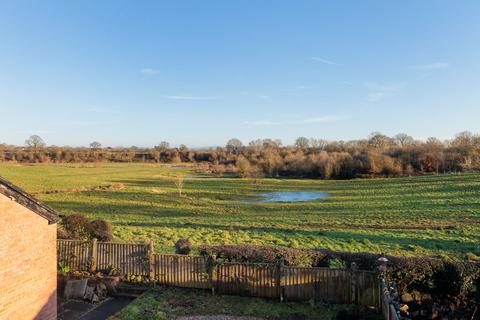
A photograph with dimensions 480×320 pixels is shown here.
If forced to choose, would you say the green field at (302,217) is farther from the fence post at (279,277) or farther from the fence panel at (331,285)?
the fence post at (279,277)

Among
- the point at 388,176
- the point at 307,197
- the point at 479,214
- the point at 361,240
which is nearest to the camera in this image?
the point at 361,240

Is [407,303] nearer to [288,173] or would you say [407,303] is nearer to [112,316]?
[112,316]

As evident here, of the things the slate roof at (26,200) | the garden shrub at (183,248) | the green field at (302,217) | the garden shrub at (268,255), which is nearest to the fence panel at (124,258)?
the garden shrub at (183,248)

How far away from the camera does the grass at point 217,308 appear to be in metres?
11.3

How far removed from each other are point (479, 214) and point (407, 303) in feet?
80.1

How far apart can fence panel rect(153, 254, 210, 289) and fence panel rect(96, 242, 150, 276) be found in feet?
1.58

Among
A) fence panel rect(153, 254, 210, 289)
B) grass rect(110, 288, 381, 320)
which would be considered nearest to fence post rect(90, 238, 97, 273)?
fence panel rect(153, 254, 210, 289)

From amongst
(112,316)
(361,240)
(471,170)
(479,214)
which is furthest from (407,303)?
(471,170)

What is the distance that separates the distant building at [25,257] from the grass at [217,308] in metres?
Result: 2.22

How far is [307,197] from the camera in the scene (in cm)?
4975

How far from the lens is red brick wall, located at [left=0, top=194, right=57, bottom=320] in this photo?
8.90m

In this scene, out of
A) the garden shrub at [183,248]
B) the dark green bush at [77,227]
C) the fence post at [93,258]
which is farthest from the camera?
the dark green bush at [77,227]

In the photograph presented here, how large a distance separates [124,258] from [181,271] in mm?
2426

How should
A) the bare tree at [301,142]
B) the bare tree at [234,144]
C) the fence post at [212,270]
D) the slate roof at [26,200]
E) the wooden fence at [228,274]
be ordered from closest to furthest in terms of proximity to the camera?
the slate roof at [26,200], the wooden fence at [228,274], the fence post at [212,270], the bare tree at [301,142], the bare tree at [234,144]
